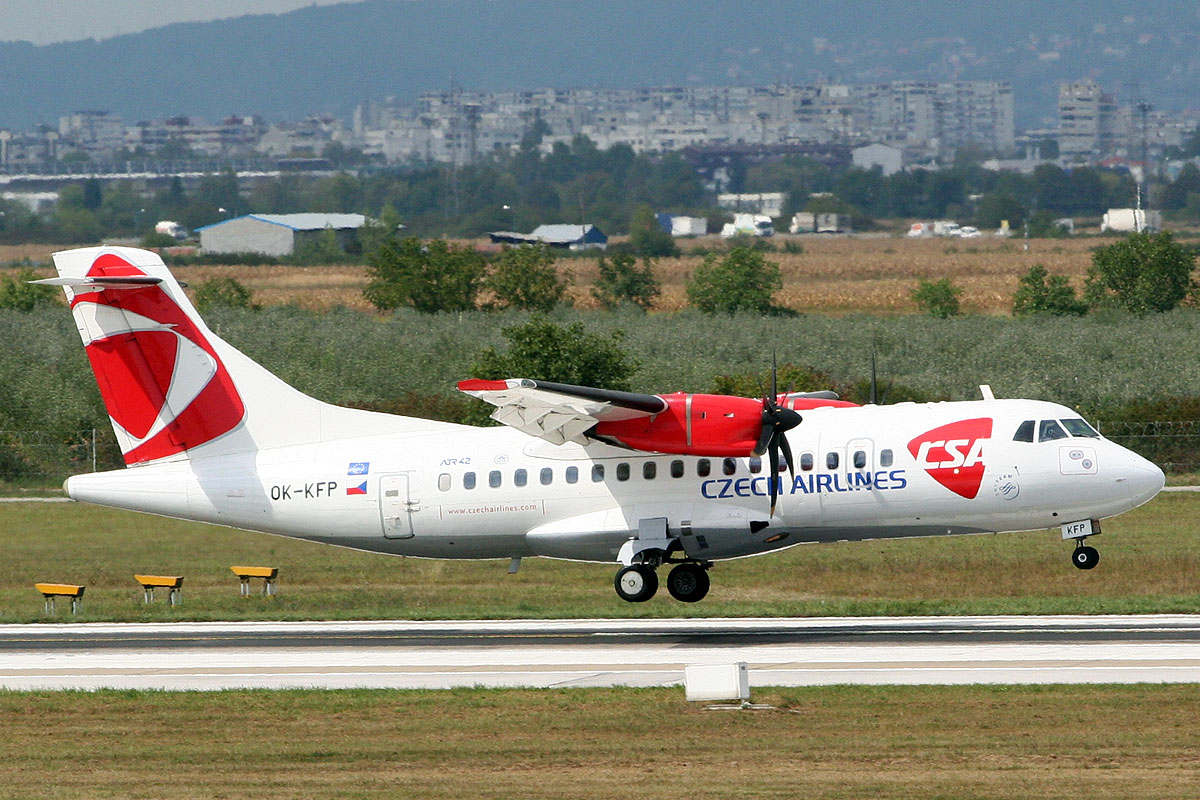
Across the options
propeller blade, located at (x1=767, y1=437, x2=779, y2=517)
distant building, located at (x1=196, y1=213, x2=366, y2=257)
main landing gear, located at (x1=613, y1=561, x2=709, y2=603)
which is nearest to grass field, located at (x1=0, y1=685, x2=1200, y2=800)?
propeller blade, located at (x1=767, y1=437, x2=779, y2=517)

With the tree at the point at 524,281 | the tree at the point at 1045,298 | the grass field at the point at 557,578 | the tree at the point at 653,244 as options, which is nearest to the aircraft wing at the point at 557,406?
the grass field at the point at 557,578

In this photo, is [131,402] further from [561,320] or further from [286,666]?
[561,320]

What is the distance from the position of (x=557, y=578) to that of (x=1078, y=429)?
14567 mm

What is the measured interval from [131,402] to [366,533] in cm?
532

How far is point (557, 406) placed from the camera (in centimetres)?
2817

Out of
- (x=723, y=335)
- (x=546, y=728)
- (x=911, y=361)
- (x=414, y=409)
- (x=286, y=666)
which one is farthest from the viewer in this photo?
(x=723, y=335)

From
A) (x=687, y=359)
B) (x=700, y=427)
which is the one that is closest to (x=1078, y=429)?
(x=700, y=427)

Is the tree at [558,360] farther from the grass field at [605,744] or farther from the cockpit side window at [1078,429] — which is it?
the grass field at [605,744]

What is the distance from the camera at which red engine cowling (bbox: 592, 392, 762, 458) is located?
2820 cm

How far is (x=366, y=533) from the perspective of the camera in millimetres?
31234

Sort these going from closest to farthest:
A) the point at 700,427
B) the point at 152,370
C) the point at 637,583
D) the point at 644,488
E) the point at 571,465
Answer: the point at 700,427, the point at 637,583, the point at 644,488, the point at 571,465, the point at 152,370

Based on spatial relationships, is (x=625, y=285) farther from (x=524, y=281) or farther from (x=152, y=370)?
(x=152, y=370)

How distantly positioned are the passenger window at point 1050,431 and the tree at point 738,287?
2674 inches

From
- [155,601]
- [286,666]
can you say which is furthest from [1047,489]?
[155,601]
